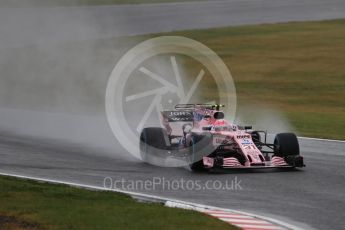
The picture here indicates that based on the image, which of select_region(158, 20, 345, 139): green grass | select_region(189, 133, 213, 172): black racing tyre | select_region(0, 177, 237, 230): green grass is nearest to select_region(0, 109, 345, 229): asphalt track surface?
select_region(189, 133, 213, 172): black racing tyre

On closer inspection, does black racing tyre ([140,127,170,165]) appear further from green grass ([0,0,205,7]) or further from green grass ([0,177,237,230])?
green grass ([0,0,205,7])

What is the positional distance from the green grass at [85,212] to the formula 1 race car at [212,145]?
333 centimetres

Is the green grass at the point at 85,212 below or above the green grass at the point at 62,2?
below

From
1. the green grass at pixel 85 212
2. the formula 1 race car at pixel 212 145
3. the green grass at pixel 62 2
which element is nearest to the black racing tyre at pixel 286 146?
the formula 1 race car at pixel 212 145

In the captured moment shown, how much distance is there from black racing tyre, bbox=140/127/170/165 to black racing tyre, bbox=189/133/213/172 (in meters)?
1.11

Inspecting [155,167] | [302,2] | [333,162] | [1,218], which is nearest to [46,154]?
[155,167]

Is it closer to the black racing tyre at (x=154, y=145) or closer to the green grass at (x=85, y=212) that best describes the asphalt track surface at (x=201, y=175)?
the black racing tyre at (x=154, y=145)

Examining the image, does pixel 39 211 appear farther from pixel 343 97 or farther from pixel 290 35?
pixel 290 35

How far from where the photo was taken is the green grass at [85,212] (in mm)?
10633

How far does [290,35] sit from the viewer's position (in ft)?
134

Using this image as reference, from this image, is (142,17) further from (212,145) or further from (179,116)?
(212,145)

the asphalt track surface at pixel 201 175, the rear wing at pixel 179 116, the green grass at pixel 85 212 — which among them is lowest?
the green grass at pixel 85 212

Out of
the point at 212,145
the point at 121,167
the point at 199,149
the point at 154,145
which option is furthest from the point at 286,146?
the point at 121,167

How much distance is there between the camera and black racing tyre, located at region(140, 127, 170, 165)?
1709cm
